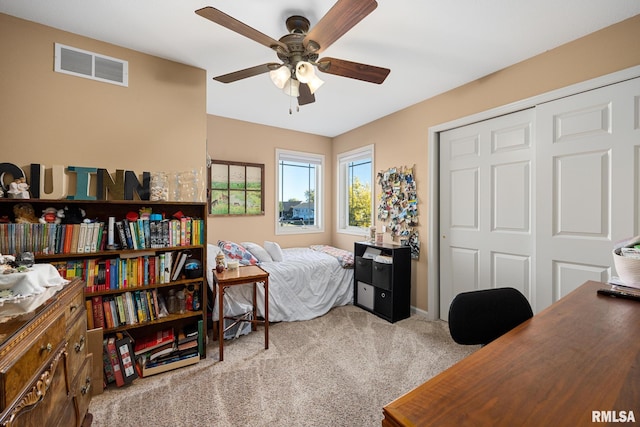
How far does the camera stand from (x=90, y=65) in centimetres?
203

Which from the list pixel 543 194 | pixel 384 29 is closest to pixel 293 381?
pixel 543 194

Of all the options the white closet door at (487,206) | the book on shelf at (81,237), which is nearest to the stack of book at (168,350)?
the book on shelf at (81,237)

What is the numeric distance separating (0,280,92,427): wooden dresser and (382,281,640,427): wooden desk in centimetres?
112

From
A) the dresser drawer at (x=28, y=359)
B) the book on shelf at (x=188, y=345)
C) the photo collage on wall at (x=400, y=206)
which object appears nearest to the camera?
the dresser drawer at (x=28, y=359)

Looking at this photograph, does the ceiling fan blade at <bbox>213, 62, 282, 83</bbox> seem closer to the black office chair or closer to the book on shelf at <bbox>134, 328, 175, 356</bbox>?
the black office chair

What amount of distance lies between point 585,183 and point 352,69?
1905 millimetres

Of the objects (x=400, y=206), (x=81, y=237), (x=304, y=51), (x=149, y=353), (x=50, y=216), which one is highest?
(x=304, y=51)

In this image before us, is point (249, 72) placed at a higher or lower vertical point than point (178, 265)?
higher

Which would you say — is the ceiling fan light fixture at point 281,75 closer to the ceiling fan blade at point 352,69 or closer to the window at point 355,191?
the ceiling fan blade at point 352,69

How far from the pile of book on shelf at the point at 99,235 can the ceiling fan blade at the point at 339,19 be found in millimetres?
1621

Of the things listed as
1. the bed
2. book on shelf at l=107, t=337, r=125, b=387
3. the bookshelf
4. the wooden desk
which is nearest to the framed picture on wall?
the bed

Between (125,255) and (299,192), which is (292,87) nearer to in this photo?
(125,255)

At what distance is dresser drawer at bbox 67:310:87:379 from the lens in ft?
4.24

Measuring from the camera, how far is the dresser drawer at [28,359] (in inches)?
→ 31.7
